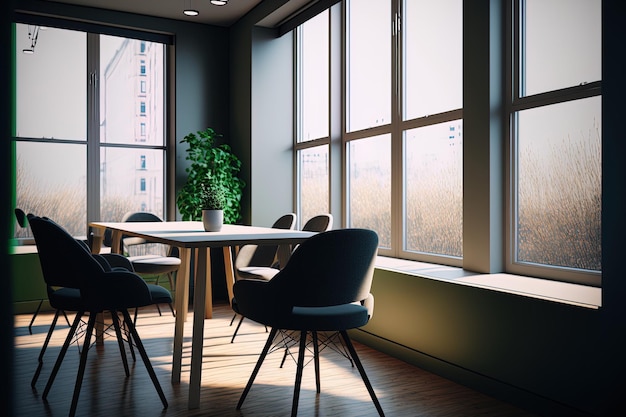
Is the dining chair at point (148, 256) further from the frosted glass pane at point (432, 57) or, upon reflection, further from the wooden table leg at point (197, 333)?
the frosted glass pane at point (432, 57)

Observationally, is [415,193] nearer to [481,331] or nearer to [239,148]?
[481,331]

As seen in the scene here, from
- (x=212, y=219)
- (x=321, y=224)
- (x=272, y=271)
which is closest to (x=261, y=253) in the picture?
(x=272, y=271)

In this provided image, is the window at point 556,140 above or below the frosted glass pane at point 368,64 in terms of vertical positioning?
below

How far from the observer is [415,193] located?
4281 millimetres

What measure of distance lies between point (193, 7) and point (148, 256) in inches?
98.5

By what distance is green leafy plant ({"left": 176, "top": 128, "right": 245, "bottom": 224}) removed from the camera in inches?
231

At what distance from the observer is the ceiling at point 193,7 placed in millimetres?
5594

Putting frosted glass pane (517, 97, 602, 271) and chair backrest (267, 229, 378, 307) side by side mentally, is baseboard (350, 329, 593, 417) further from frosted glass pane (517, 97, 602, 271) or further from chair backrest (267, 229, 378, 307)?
chair backrest (267, 229, 378, 307)

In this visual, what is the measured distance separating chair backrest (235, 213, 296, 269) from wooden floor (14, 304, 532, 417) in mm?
620

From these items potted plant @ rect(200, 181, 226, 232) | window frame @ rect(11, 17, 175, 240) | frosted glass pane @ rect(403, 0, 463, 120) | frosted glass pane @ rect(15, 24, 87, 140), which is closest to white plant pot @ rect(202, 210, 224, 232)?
potted plant @ rect(200, 181, 226, 232)

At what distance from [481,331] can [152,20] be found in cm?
475

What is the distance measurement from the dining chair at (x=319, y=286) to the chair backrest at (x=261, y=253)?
181cm

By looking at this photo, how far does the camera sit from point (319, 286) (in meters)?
2.42

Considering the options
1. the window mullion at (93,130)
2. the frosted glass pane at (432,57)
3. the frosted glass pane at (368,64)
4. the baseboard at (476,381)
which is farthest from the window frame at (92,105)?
the baseboard at (476,381)
